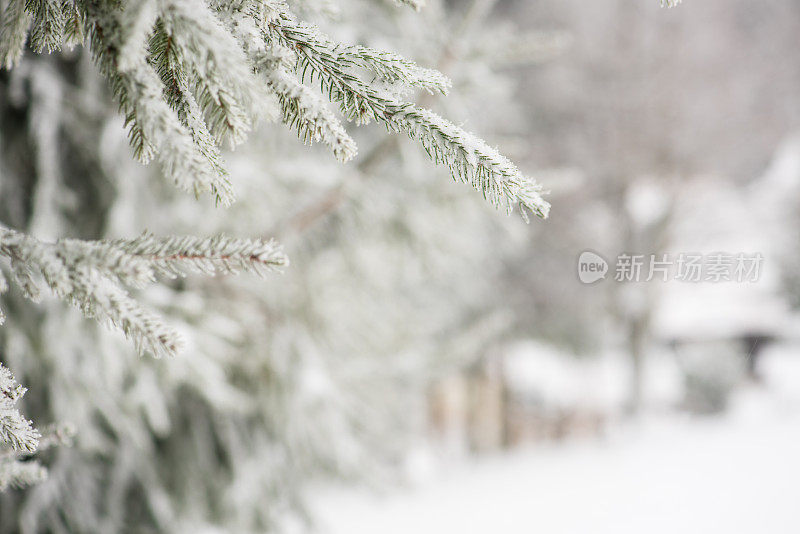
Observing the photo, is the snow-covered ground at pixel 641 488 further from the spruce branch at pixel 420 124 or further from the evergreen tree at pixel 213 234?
the spruce branch at pixel 420 124

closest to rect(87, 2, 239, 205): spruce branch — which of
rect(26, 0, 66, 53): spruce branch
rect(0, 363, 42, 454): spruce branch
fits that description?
rect(26, 0, 66, 53): spruce branch

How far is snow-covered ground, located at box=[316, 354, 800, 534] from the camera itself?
3.33 m

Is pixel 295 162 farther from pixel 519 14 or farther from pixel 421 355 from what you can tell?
pixel 519 14

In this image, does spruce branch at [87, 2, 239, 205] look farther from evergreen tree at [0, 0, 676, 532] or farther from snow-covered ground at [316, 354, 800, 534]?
snow-covered ground at [316, 354, 800, 534]

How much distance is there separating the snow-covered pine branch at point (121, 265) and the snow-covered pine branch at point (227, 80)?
0.09m

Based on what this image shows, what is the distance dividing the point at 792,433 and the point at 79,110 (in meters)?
5.03

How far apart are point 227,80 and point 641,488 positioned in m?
5.58

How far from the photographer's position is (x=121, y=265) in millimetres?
633

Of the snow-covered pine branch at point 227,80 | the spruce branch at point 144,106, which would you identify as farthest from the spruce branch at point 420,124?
the spruce branch at point 144,106

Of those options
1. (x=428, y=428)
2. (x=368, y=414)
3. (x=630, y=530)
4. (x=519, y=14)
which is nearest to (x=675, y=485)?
(x=630, y=530)

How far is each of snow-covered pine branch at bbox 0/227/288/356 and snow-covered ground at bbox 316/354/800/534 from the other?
8.18ft

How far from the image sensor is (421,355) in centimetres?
386

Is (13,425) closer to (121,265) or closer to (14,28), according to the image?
(121,265)

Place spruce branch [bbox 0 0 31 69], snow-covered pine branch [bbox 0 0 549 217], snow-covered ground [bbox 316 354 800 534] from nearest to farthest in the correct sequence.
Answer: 1. snow-covered pine branch [bbox 0 0 549 217]
2. spruce branch [bbox 0 0 31 69]
3. snow-covered ground [bbox 316 354 800 534]
